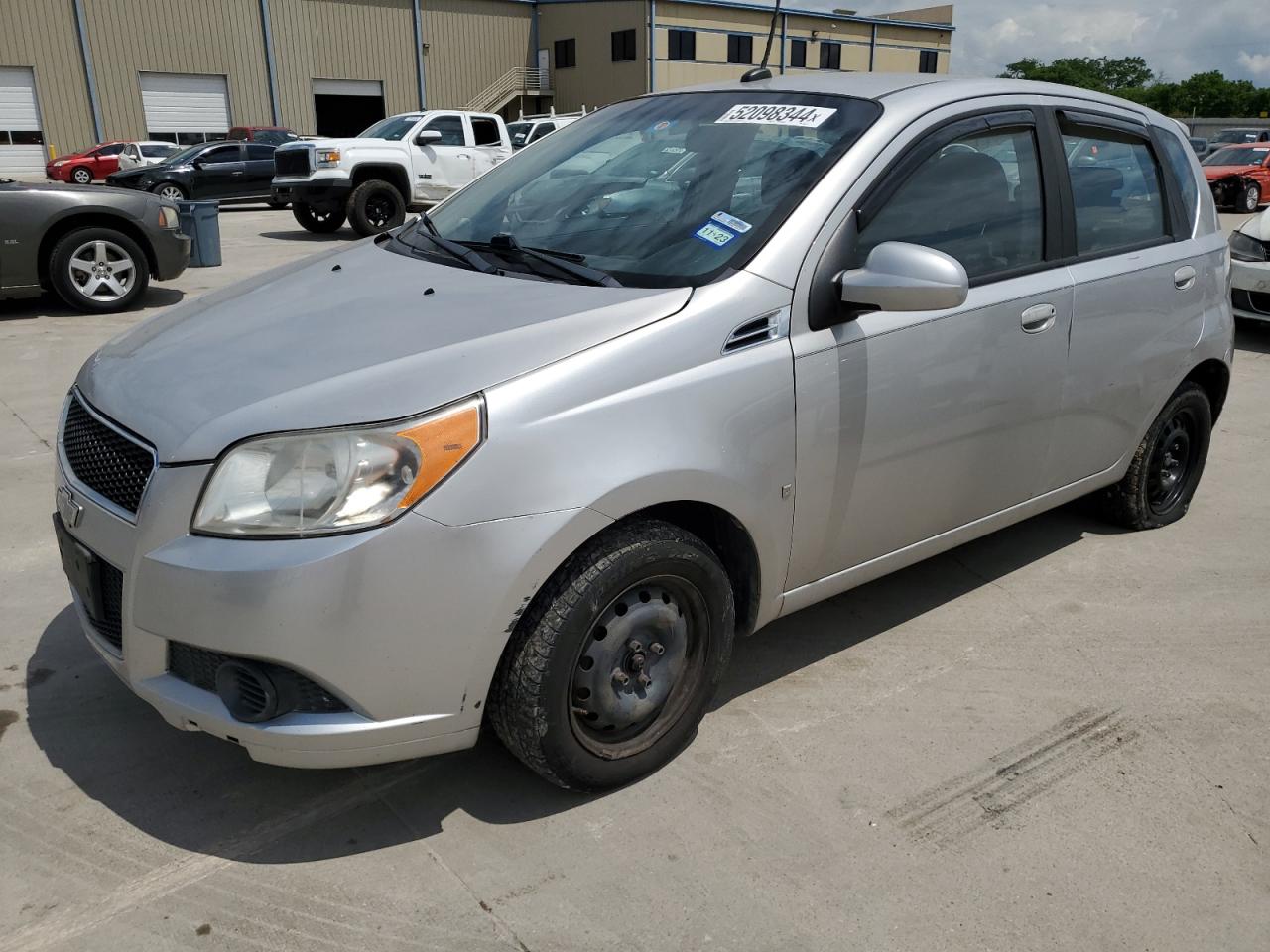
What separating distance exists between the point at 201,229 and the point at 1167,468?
10958 millimetres

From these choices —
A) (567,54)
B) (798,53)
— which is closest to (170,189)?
(567,54)

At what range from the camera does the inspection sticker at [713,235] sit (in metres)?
2.88

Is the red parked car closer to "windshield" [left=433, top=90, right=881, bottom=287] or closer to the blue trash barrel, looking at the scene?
the blue trash barrel

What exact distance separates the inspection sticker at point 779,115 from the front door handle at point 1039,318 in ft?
2.88

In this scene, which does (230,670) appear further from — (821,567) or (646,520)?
(821,567)

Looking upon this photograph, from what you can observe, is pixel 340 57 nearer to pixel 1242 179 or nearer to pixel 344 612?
pixel 1242 179

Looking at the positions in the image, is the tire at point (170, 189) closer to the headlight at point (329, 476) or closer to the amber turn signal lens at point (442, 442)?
the headlight at point (329, 476)

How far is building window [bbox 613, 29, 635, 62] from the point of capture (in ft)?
150

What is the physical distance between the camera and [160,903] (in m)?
2.38

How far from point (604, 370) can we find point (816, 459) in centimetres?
73

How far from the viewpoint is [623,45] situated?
151ft

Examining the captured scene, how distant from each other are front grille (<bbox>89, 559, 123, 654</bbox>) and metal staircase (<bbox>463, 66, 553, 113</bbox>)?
4419cm

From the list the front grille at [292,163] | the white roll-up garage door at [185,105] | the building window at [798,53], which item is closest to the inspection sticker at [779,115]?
the front grille at [292,163]

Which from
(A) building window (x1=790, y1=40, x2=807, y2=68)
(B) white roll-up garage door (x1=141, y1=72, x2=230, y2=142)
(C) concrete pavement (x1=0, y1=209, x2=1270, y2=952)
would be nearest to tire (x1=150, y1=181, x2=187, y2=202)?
(B) white roll-up garage door (x1=141, y1=72, x2=230, y2=142)
